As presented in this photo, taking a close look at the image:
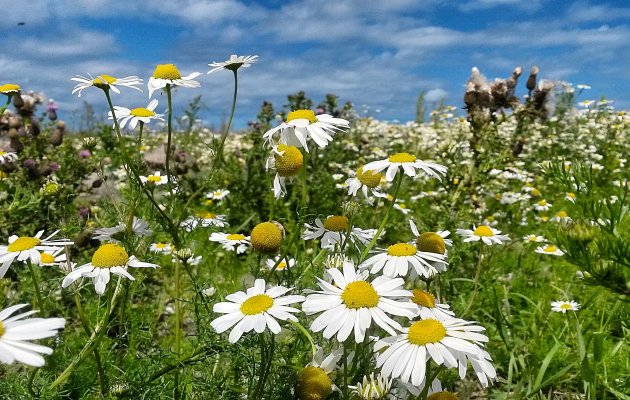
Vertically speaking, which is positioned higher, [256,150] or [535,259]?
[256,150]

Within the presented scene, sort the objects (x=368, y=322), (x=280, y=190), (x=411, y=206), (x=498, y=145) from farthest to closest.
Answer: (x=411, y=206)
(x=498, y=145)
(x=280, y=190)
(x=368, y=322)

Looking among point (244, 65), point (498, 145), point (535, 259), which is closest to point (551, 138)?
point (535, 259)

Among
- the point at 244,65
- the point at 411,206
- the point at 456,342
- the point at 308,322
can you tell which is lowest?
the point at 411,206

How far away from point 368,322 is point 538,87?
3.52 meters

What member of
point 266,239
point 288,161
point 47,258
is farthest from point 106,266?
point 47,258

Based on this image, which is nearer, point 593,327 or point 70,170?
point 593,327

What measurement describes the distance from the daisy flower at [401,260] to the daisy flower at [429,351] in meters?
0.20

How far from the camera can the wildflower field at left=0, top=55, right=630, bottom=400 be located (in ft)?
4.38

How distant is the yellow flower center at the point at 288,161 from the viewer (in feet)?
5.31

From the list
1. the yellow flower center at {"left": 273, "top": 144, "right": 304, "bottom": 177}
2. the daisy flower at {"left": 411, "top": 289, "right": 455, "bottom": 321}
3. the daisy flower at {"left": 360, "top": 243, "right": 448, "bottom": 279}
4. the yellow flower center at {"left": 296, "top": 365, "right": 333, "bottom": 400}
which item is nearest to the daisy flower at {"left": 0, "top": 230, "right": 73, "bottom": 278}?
the yellow flower center at {"left": 273, "top": 144, "right": 304, "bottom": 177}

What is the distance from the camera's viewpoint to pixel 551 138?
29.6ft

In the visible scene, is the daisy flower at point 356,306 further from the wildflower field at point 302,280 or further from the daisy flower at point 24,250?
the daisy flower at point 24,250

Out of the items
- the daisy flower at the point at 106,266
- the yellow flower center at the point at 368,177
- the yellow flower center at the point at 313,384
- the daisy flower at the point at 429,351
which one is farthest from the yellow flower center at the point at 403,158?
the daisy flower at the point at 106,266

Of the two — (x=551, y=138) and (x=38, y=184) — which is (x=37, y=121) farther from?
(x=551, y=138)
